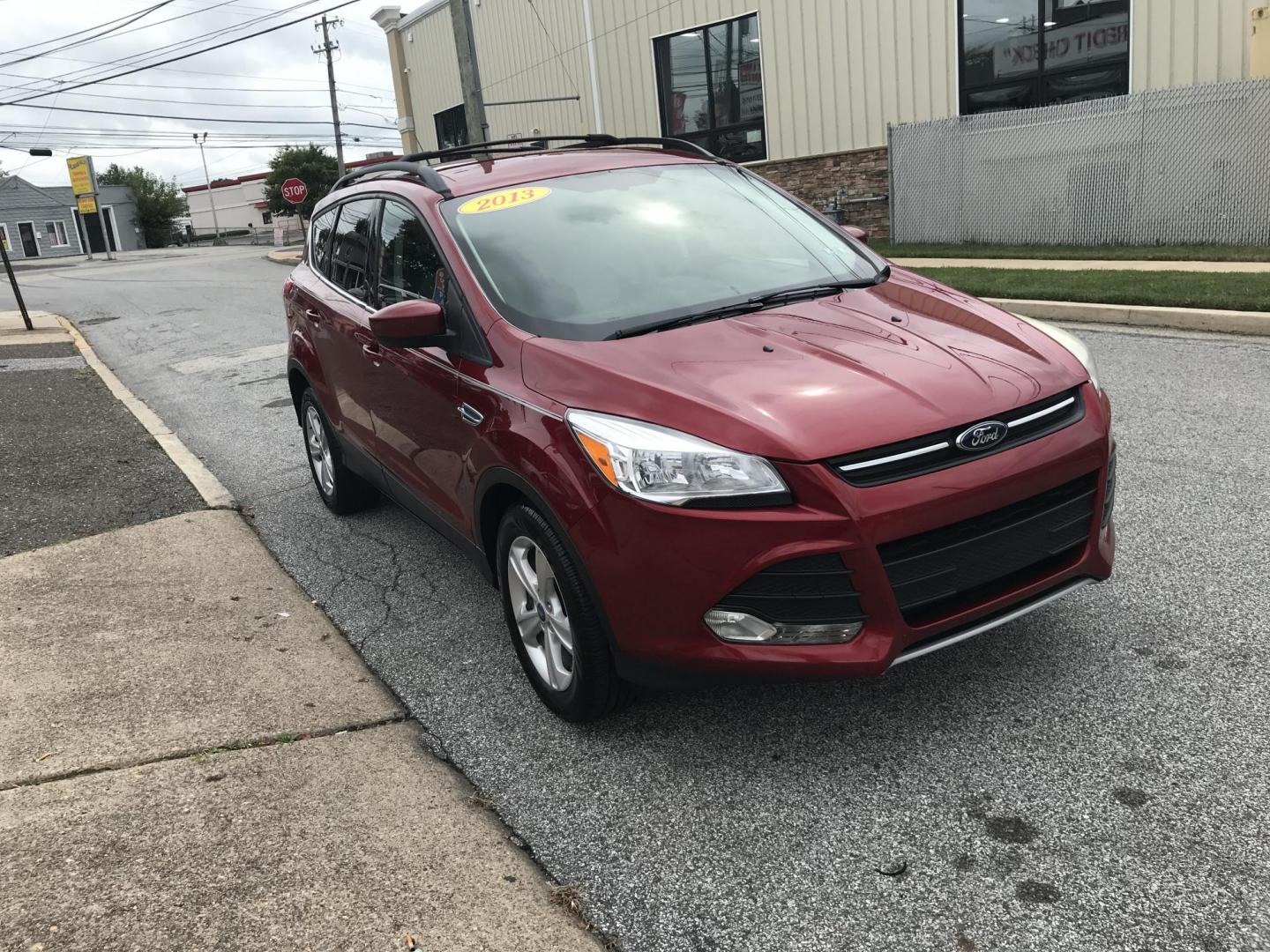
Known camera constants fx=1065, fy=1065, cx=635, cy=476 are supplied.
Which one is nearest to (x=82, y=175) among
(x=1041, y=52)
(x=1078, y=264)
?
(x=1041, y=52)

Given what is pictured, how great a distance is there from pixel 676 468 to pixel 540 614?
0.90 m

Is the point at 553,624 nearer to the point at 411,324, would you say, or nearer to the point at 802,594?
the point at 802,594

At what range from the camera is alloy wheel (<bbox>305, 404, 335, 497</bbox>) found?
233 inches

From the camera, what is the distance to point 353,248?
5184 mm

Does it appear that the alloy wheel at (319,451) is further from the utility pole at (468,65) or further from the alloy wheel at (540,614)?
the utility pole at (468,65)

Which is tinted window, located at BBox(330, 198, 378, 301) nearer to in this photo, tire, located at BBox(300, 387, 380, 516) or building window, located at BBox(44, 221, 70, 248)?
tire, located at BBox(300, 387, 380, 516)

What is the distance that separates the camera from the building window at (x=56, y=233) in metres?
84.2

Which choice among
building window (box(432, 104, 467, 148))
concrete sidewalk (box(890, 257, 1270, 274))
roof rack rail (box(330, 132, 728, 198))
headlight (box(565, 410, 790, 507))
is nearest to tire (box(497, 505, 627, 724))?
headlight (box(565, 410, 790, 507))

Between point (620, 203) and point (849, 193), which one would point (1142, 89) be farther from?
point (620, 203)

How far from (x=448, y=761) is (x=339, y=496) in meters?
2.79

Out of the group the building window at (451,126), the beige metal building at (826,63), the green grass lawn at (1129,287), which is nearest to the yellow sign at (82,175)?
the building window at (451,126)

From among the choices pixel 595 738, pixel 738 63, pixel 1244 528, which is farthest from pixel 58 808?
pixel 738 63

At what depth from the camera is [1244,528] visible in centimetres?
452

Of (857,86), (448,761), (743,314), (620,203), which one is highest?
(857,86)
